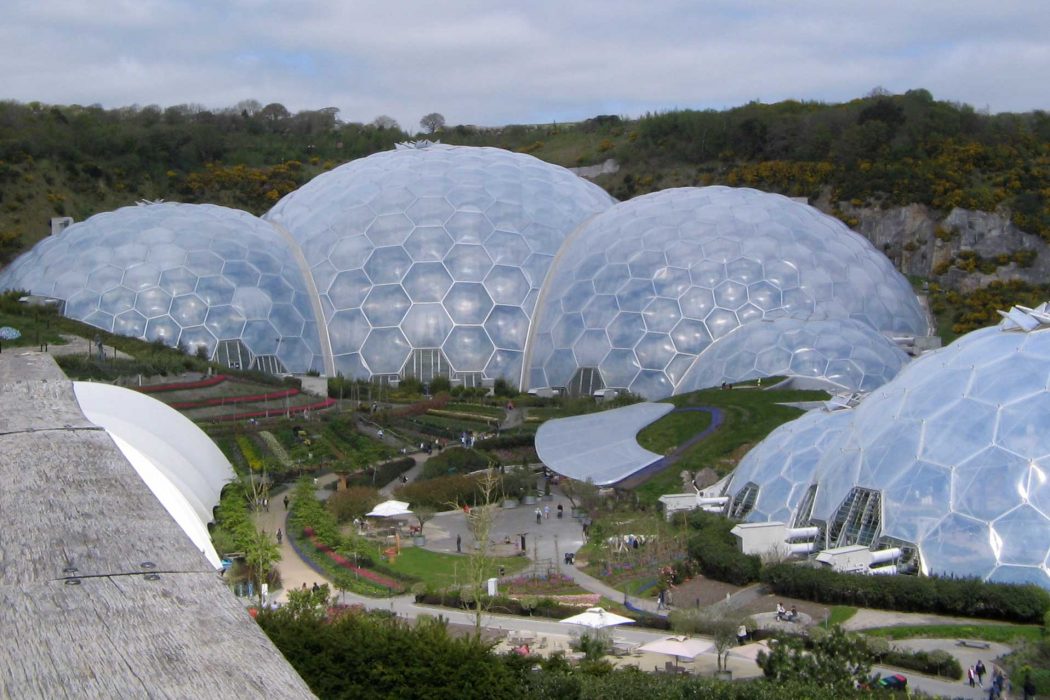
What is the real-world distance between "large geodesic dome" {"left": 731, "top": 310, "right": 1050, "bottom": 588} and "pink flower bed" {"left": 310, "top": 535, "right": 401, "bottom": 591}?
800cm

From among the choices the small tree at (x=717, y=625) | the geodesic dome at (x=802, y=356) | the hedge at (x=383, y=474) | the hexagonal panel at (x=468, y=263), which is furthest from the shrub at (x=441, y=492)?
the hexagonal panel at (x=468, y=263)

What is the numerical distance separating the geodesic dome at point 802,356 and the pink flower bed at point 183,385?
48.3ft

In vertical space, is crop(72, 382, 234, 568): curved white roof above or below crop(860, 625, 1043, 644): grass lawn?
above

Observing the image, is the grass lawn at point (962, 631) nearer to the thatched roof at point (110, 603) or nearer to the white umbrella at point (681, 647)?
the white umbrella at point (681, 647)

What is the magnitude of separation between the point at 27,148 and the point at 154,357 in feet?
100

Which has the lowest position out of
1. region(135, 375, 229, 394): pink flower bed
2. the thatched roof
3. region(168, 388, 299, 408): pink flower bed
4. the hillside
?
Result: region(168, 388, 299, 408): pink flower bed

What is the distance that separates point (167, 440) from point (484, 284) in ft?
61.9

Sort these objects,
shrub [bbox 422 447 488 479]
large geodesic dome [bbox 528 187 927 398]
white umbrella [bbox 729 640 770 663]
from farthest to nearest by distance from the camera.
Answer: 1. large geodesic dome [bbox 528 187 927 398]
2. shrub [bbox 422 447 488 479]
3. white umbrella [bbox 729 640 770 663]

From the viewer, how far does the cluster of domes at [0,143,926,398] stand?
39.7m

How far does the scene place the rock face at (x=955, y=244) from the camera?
53250mm

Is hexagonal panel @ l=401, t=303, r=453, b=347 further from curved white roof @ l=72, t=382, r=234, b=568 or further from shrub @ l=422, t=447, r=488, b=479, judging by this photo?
curved white roof @ l=72, t=382, r=234, b=568

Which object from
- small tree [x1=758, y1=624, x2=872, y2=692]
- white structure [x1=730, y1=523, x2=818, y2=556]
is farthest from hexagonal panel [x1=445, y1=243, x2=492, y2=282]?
small tree [x1=758, y1=624, x2=872, y2=692]

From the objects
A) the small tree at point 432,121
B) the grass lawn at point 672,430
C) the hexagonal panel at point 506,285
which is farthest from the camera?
the small tree at point 432,121

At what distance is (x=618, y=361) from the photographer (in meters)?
39.2
